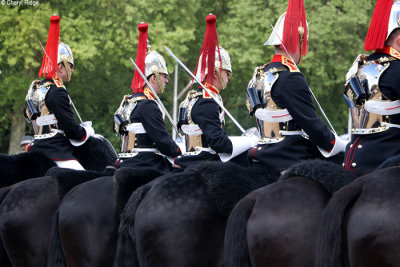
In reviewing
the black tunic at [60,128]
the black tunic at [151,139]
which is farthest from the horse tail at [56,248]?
the black tunic at [60,128]

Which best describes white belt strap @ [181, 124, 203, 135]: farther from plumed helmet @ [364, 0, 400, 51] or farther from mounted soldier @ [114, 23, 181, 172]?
plumed helmet @ [364, 0, 400, 51]

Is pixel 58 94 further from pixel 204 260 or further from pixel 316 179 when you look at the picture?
pixel 316 179

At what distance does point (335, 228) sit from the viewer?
163 inches

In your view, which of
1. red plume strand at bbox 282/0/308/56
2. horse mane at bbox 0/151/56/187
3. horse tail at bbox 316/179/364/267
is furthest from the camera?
horse mane at bbox 0/151/56/187

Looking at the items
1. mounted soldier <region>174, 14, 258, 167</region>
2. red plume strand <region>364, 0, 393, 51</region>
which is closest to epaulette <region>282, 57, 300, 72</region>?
red plume strand <region>364, 0, 393, 51</region>

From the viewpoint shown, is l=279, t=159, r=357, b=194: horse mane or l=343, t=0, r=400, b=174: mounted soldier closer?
l=279, t=159, r=357, b=194: horse mane

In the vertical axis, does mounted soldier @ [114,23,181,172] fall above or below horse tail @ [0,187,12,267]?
above

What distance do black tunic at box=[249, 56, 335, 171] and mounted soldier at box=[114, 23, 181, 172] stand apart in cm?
177

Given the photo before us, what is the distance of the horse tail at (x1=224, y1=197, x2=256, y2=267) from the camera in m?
4.59

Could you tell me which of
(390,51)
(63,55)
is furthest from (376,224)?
(63,55)

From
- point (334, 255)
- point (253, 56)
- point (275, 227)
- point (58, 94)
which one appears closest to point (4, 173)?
point (58, 94)

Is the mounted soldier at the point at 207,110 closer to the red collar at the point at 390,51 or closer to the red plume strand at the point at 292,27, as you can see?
the red plume strand at the point at 292,27

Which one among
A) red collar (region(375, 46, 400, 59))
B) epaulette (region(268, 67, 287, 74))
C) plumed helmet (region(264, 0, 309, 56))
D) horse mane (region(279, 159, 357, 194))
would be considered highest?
plumed helmet (region(264, 0, 309, 56))

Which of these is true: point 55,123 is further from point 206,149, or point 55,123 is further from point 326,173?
point 326,173
